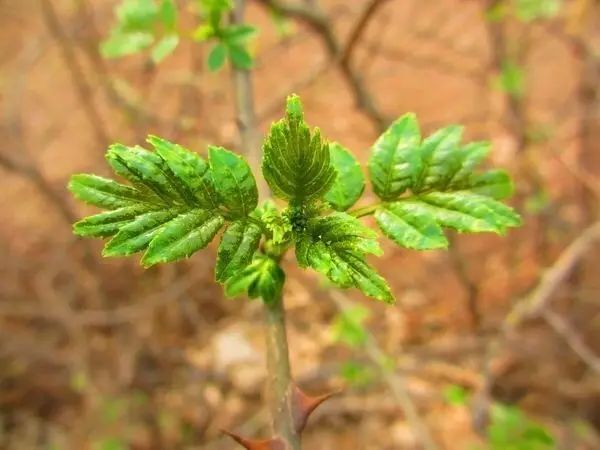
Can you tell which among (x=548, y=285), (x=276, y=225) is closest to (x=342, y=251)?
(x=276, y=225)

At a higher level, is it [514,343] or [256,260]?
[514,343]

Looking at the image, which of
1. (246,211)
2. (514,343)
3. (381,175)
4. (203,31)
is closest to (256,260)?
(246,211)

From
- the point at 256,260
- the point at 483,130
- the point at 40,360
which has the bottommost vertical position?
the point at 256,260

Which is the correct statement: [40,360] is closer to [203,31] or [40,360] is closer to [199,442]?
[199,442]

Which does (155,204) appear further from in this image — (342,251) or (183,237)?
(342,251)

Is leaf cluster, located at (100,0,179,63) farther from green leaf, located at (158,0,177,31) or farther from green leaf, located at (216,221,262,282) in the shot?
green leaf, located at (216,221,262,282)

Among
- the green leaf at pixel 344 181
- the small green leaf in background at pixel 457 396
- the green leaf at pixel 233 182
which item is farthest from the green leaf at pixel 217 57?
the small green leaf in background at pixel 457 396

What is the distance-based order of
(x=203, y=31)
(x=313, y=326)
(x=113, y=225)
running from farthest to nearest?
1. (x=313, y=326)
2. (x=203, y=31)
3. (x=113, y=225)
